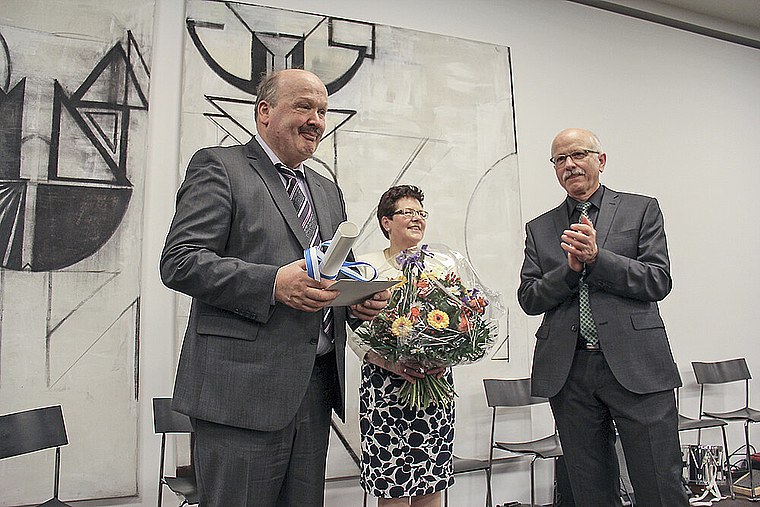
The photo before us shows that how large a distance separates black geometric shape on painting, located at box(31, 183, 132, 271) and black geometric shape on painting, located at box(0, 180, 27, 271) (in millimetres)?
71

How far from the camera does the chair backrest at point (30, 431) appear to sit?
2.55 m

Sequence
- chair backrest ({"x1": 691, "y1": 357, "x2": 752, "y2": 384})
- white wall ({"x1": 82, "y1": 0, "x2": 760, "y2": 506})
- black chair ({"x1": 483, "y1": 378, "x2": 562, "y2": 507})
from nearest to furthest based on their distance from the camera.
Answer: black chair ({"x1": 483, "y1": 378, "x2": 562, "y2": 507})
white wall ({"x1": 82, "y1": 0, "x2": 760, "y2": 506})
chair backrest ({"x1": 691, "y1": 357, "x2": 752, "y2": 384})

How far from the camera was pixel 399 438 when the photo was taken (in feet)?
8.23

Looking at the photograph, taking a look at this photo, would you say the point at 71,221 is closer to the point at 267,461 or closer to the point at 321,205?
the point at 321,205

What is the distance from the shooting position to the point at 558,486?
3.94 metres

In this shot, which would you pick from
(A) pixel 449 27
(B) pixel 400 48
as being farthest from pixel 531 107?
(B) pixel 400 48

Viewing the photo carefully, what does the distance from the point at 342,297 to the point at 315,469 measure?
558mm

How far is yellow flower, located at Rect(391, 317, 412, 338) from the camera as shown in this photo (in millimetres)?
2230

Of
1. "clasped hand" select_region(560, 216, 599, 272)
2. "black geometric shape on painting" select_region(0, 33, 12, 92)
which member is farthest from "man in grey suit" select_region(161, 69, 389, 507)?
"black geometric shape on painting" select_region(0, 33, 12, 92)

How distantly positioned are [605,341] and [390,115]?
7.29 feet

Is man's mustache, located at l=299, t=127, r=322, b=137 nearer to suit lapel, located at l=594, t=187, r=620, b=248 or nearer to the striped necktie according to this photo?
the striped necktie

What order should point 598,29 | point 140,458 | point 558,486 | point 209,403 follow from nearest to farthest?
1. point 209,403
2. point 140,458
3. point 558,486
4. point 598,29

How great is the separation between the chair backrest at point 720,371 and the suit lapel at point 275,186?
4069 millimetres

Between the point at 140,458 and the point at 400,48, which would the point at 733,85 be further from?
the point at 140,458
